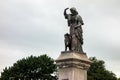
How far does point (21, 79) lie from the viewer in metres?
78.0

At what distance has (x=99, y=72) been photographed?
7238cm

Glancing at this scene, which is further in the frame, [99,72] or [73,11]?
[99,72]

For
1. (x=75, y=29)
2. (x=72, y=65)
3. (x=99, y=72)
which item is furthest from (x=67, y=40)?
(x=99, y=72)

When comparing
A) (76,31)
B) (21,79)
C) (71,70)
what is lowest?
(71,70)

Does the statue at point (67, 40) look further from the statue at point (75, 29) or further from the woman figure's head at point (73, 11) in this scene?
the woman figure's head at point (73, 11)

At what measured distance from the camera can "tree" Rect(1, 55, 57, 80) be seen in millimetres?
76812

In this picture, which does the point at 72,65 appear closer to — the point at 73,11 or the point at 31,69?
the point at 73,11

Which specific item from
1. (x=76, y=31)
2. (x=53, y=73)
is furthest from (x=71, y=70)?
(x=53, y=73)

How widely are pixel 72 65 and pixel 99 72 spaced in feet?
172

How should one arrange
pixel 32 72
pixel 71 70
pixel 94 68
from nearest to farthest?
1. pixel 71 70
2. pixel 94 68
3. pixel 32 72

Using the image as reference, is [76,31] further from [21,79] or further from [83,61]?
[21,79]

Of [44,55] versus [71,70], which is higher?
[44,55]

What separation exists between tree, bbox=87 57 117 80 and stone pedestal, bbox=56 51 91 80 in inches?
1918

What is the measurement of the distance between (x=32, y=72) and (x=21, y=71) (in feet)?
8.99
